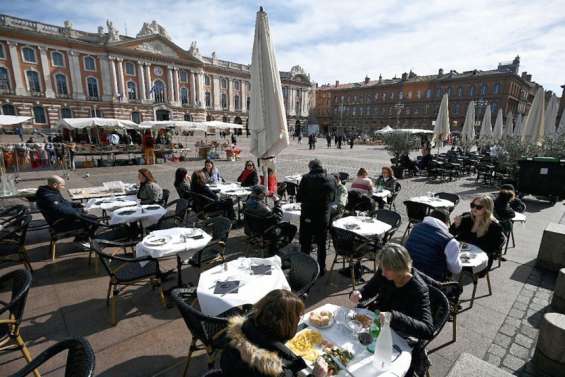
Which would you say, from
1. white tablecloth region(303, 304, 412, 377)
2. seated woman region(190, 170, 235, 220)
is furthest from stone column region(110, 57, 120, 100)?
white tablecloth region(303, 304, 412, 377)

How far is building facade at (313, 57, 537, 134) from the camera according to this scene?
4950cm

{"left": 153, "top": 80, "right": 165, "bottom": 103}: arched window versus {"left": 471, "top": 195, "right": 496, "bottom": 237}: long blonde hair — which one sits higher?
{"left": 153, "top": 80, "right": 165, "bottom": 103}: arched window

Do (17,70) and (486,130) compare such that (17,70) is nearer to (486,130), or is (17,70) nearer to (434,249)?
(434,249)

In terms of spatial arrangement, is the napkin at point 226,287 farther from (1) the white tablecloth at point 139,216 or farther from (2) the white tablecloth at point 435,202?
(2) the white tablecloth at point 435,202

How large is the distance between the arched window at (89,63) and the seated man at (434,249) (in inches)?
1890

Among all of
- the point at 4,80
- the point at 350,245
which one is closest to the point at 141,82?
the point at 4,80

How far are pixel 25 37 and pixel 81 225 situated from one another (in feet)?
144

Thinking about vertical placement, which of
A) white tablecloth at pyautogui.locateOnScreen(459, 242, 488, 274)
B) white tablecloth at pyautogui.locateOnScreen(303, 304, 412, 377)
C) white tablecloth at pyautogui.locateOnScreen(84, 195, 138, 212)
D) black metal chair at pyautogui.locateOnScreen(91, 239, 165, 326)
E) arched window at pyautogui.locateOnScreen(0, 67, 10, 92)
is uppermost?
arched window at pyautogui.locateOnScreen(0, 67, 10, 92)

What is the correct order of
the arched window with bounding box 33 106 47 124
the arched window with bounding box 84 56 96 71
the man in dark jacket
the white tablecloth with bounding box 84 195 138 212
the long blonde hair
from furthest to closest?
the arched window with bounding box 84 56 96 71
the arched window with bounding box 33 106 47 124
the white tablecloth with bounding box 84 195 138 212
the man in dark jacket
the long blonde hair

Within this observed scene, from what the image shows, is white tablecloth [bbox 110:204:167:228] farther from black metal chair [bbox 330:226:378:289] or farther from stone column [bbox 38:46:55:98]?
stone column [bbox 38:46:55:98]

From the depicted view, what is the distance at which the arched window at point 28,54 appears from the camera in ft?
111

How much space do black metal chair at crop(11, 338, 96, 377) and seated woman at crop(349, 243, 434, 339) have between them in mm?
1925

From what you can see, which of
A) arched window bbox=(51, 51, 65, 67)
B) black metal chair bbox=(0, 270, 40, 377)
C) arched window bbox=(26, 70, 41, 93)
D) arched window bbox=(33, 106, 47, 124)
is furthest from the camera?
arched window bbox=(51, 51, 65, 67)

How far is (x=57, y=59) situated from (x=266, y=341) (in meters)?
48.3
